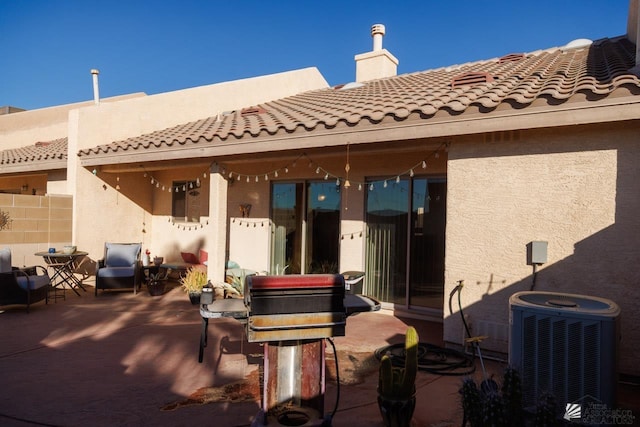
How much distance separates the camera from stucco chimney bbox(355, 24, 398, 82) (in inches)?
476

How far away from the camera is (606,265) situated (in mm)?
4398

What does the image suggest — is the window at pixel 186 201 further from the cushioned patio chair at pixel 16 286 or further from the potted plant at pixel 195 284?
the cushioned patio chair at pixel 16 286

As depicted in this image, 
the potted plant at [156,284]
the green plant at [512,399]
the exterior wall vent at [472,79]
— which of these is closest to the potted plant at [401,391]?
the green plant at [512,399]

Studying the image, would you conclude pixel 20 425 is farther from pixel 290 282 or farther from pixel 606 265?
pixel 606 265

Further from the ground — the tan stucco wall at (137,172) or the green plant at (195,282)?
the tan stucco wall at (137,172)

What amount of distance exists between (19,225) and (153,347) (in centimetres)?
552

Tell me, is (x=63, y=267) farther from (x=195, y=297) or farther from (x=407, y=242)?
(x=407, y=242)

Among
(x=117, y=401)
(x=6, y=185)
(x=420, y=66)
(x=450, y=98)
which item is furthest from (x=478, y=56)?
(x=6, y=185)

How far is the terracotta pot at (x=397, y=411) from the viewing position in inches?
123

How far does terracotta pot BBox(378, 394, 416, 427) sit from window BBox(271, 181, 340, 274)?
193 inches

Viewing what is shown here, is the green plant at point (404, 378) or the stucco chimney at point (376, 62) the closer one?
the green plant at point (404, 378)

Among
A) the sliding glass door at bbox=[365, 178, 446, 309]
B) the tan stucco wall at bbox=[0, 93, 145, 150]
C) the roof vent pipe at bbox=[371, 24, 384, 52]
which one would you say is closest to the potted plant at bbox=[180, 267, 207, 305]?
the sliding glass door at bbox=[365, 178, 446, 309]

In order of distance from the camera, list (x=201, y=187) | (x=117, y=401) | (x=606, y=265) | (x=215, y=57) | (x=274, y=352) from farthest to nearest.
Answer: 1. (x=215, y=57)
2. (x=201, y=187)
3. (x=606, y=265)
4. (x=117, y=401)
5. (x=274, y=352)

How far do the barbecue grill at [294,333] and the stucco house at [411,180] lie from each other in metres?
2.77
